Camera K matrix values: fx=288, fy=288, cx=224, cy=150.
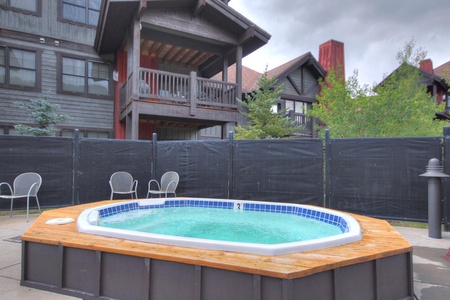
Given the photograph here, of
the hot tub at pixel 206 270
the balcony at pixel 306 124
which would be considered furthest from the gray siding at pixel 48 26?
the balcony at pixel 306 124

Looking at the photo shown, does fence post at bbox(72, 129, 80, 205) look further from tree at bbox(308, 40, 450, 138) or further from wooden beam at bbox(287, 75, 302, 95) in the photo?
wooden beam at bbox(287, 75, 302, 95)

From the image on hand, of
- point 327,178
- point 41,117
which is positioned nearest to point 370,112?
point 327,178

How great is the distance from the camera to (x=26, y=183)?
5164 millimetres

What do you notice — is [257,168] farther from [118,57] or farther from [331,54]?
[331,54]

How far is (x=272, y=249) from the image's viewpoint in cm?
199

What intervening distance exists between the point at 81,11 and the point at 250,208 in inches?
345

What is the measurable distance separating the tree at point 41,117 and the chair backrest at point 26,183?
2990mm

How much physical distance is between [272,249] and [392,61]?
12552 mm

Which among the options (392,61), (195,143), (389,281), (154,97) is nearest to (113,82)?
(154,97)

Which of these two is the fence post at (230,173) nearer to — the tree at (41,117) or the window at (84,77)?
the tree at (41,117)

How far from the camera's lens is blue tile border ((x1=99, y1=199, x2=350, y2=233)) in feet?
12.7

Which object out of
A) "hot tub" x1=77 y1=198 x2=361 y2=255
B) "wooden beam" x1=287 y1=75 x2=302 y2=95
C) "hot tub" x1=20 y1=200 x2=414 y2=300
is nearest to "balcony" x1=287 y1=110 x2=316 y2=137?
"wooden beam" x1=287 y1=75 x2=302 y2=95

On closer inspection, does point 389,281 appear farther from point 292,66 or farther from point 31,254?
point 292,66

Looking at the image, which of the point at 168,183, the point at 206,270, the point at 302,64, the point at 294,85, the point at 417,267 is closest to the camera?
the point at 206,270
